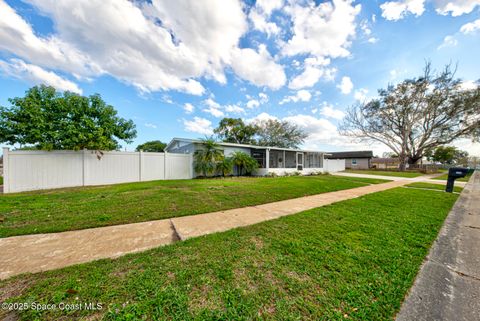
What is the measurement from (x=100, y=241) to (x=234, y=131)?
2453 centimetres

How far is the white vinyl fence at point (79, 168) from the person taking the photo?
6859 mm

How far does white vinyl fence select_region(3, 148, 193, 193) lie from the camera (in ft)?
22.5

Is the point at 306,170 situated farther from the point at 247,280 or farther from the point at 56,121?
the point at 56,121

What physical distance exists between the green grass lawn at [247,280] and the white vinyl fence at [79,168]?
27.3 feet

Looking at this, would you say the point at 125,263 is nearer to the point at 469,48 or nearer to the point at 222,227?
the point at 222,227

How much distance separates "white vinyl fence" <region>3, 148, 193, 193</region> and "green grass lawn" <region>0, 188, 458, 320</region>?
8.32 metres

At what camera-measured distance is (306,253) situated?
2402 millimetres

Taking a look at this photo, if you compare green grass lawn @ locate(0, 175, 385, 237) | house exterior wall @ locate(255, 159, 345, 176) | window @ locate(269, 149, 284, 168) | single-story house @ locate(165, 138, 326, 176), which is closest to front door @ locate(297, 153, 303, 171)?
single-story house @ locate(165, 138, 326, 176)

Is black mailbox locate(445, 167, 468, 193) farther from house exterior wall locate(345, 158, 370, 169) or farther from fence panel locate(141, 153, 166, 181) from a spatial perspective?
house exterior wall locate(345, 158, 370, 169)

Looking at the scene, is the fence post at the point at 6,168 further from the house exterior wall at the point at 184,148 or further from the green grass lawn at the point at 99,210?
the house exterior wall at the point at 184,148

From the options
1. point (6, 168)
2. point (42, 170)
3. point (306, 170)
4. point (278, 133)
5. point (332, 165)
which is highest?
point (278, 133)

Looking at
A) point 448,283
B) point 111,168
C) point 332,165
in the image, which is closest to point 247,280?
point 448,283

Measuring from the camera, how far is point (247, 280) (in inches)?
73.7

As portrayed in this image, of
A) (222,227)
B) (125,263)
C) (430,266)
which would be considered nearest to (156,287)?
(125,263)
